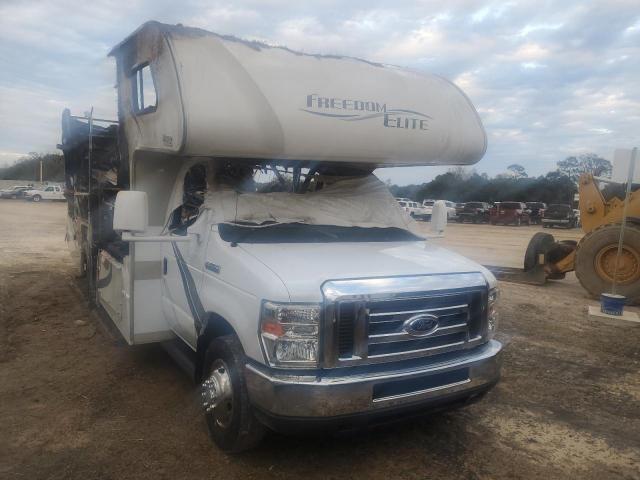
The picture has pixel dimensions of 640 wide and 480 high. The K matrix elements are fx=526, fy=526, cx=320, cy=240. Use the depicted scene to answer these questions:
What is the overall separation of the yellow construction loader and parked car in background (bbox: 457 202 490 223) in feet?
92.9

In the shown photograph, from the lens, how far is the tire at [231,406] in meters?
3.46

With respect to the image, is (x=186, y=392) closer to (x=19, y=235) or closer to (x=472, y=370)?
(x=472, y=370)

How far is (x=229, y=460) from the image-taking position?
372cm

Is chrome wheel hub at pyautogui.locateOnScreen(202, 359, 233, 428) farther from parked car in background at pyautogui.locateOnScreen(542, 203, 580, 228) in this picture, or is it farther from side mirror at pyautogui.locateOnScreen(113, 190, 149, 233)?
parked car in background at pyautogui.locateOnScreen(542, 203, 580, 228)

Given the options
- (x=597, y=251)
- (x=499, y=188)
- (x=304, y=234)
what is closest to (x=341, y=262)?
(x=304, y=234)

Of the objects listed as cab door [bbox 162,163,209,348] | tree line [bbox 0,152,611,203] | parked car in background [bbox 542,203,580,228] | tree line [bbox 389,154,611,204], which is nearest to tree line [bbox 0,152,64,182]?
tree line [bbox 0,152,611,203]

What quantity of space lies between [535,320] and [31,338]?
7068 millimetres

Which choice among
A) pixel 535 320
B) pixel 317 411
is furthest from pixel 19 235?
pixel 317 411

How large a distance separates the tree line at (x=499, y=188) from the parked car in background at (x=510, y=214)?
10.8 metres

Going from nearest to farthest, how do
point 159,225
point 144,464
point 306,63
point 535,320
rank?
point 144,464 < point 306,63 < point 159,225 < point 535,320

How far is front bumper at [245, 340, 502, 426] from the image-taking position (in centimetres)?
313

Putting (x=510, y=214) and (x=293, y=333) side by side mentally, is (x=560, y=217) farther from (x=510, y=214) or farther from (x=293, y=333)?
(x=293, y=333)

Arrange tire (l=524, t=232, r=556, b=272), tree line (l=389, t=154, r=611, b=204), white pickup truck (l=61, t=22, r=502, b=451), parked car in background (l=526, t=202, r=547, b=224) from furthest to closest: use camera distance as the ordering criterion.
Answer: tree line (l=389, t=154, r=611, b=204) → parked car in background (l=526, t=202, r=547, b=224) → tire (l=524, t=232, r=556, b=272) → white pickup truck (l=61, t=22, r=502, b=451)

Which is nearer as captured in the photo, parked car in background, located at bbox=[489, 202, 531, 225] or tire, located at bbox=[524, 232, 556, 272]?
tire, located at bbox=[524, 232, 556, 272]
